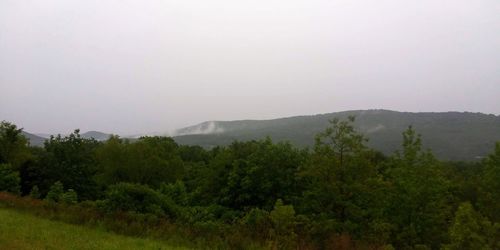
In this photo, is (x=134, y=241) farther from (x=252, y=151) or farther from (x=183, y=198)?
(x=252, y=151)

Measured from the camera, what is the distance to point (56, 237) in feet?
36.5

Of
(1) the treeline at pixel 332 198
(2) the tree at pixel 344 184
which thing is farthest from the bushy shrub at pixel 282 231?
(2) the tree at pixel 344 184

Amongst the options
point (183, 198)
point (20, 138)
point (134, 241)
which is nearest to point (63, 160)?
point (20, 138)

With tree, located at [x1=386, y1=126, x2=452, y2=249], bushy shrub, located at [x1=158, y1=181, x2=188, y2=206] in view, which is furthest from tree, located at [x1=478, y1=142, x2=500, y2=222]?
bushy shrub, located at [x1=158, y1=181, x2=188, y2=206]

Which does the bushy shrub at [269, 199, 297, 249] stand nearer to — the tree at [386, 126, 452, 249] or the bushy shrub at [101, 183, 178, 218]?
the bushy shrub at [101, 183, 178, 218]

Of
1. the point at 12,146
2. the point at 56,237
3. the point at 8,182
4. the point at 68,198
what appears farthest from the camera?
the point at 12,146

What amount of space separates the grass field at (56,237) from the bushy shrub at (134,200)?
3.50 metres

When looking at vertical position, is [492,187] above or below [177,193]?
above

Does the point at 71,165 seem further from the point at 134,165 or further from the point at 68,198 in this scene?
the point at 68,198

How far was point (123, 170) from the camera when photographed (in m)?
51.0

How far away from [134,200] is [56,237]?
665 cm

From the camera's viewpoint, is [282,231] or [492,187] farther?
[492,187]

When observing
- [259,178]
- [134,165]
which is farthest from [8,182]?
[259,178]

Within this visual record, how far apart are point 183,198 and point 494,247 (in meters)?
21.4
